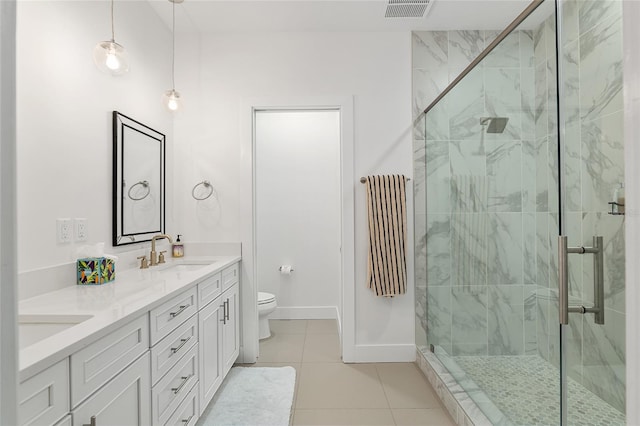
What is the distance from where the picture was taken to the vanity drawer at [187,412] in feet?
5.14

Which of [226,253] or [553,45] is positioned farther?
[226,253]

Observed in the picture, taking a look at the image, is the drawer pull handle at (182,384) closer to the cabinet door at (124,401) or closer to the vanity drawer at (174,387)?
the vanity drawer at (174,387)

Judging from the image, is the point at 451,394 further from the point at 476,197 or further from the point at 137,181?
the point at 137,181

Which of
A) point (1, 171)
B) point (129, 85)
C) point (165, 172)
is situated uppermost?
point (129, 85)

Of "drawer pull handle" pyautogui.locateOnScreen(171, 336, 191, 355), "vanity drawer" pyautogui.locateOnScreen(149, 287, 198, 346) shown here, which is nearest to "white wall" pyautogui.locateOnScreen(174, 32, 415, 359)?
"vanity drawer" pyautogui.locateOnScreen(149, 287, 198, 346)

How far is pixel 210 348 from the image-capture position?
6.74 feet

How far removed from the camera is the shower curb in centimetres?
181

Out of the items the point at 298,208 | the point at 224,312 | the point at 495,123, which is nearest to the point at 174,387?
the point at 224,312

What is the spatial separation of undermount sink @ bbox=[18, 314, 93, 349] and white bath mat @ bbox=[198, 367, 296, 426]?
3.66ft

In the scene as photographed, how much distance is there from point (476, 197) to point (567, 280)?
2.52 ft

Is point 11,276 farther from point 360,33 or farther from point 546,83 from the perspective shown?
point 360,33

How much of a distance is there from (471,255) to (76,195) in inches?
84.6

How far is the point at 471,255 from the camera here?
6.72 feet

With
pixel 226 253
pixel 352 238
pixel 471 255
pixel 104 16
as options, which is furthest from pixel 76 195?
pixel 471 255
